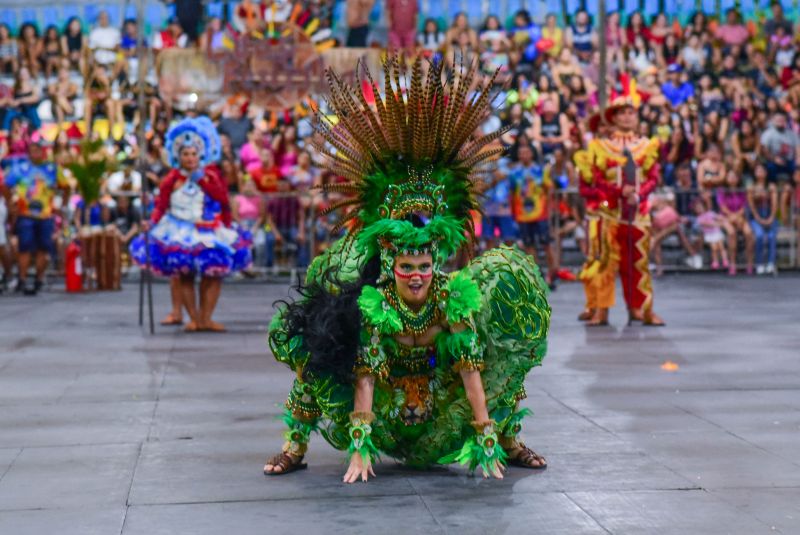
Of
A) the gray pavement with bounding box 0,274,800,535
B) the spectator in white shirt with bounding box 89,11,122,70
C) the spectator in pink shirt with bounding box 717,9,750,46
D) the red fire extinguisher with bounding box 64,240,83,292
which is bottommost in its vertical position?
the red fire extinguisher with bounding box 64,240,83,292

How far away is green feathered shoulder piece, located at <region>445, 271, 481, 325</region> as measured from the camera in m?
6.20

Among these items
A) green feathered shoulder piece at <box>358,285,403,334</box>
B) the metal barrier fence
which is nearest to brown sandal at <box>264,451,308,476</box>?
green feathered shoulder piece at <box>358,285,403,334</box>

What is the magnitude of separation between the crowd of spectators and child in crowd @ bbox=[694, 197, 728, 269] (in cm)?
2

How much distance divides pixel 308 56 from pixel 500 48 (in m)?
4.03

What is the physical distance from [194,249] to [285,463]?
6.64 m

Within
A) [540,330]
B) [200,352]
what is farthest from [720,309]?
[540,330]

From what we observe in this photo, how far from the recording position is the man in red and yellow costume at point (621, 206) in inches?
531

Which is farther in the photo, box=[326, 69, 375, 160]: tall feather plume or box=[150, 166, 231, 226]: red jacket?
box=[150, 166, 231, 226]: red jacket

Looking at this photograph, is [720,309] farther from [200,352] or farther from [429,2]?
[429,2]

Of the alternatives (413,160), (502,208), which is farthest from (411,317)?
(502,208)

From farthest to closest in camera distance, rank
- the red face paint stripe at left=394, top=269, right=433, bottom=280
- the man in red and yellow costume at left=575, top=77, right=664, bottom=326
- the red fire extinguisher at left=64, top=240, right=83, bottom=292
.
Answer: the red fire extinguisher at left=64, top=240, right=83, bottom=292
the man in red and yellow costume at left=575, top=77, right=664, bottom=326
the red face paint stripe at left=394, top=269, right=433, bottom=280

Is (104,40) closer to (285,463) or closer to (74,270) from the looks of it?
(74,270)

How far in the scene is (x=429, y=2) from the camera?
25.1 meters

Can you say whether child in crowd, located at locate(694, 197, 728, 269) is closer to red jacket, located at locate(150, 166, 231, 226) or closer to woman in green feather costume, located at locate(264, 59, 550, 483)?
red jacket, located at locate(150, 166, 231, 226)
